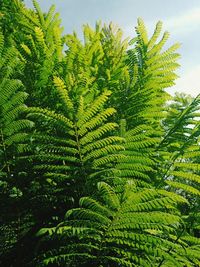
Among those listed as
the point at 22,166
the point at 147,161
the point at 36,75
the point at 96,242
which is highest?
the point at 36,75

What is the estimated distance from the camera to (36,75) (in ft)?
7.70

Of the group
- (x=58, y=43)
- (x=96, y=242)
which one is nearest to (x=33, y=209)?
(x=96, y=242)

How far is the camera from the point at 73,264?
1851mm

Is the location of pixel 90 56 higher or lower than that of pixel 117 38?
lower

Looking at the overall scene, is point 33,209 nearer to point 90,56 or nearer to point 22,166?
point 22,166

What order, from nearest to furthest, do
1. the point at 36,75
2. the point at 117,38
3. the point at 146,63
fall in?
the point at 36,75, the point at 146,63, the point at 117,38

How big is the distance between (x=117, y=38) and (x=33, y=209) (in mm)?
1712

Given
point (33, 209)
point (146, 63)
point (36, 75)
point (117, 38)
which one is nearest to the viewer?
point (33, 209)

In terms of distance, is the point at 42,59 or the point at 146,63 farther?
the point at 146,63

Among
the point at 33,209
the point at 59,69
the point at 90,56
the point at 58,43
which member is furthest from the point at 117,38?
the point at 33,209

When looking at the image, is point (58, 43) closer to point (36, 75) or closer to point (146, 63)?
point (36, 75)

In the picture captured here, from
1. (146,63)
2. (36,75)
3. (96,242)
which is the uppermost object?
(146,63)

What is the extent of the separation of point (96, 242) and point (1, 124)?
2.69 feet

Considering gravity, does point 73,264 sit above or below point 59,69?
below
